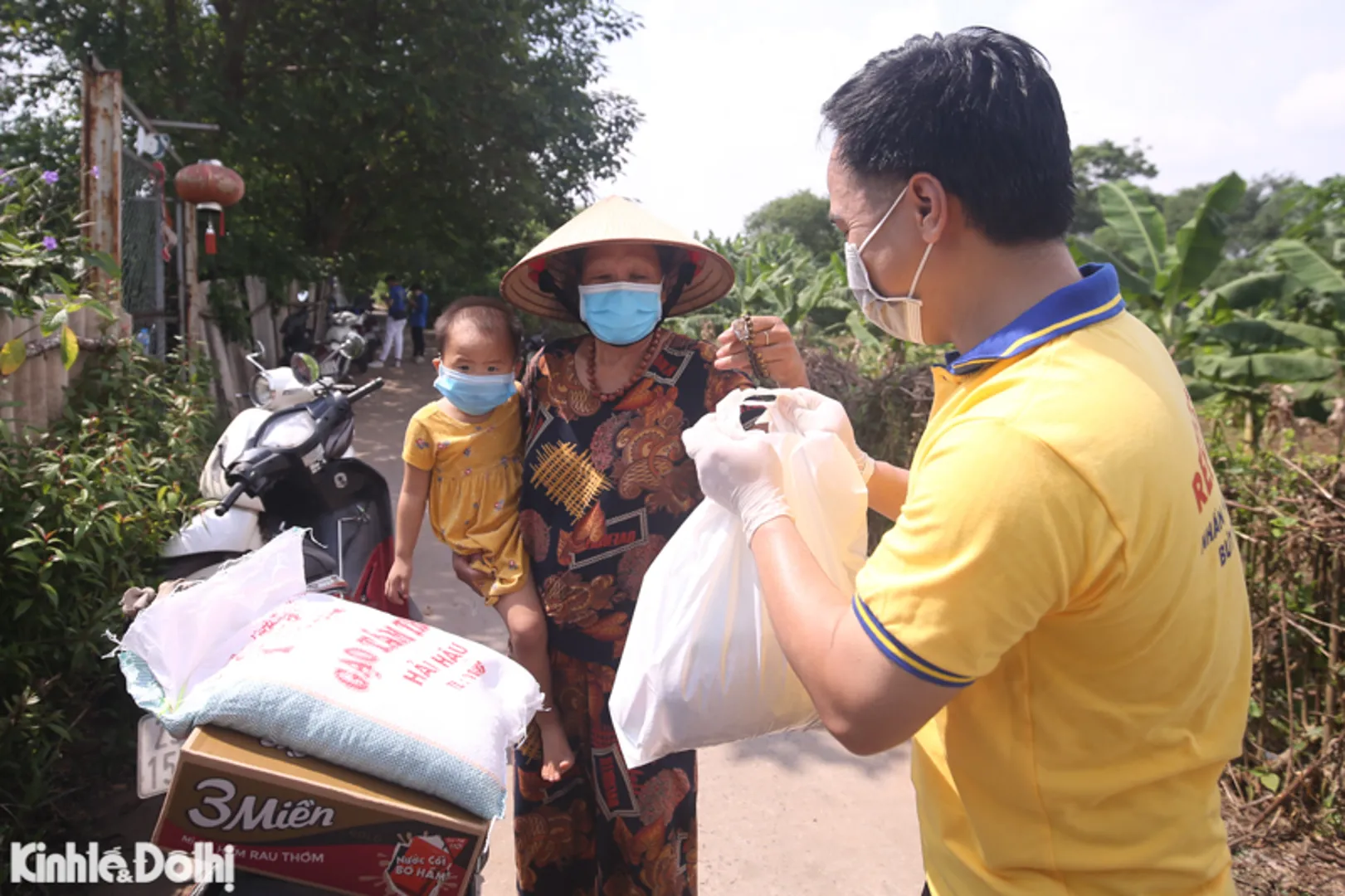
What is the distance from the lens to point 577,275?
209 cm

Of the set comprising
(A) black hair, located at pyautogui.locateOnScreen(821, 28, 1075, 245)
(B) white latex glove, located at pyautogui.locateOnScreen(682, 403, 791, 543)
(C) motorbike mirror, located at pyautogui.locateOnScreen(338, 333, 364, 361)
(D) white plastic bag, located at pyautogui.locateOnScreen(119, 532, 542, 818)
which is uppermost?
(A) black hair, located at pyautogui.locateOnScreen(821, 28, 1075, 245)

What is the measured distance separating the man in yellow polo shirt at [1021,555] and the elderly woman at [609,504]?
2.46ft

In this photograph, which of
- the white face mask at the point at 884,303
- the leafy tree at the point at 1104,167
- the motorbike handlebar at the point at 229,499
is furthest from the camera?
the leafy tree at the point at 1104,167

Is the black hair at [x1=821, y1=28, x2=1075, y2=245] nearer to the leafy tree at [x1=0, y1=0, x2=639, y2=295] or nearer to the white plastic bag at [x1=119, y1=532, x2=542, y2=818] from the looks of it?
the white plastic bag at [x1=119, y1=532, x2=542, y2=818]

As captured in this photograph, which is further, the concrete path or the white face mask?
the concrete path

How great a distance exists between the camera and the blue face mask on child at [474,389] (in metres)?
2.08

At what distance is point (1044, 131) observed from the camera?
990 mm

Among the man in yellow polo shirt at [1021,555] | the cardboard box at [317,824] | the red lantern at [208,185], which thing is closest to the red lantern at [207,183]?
the red lantern at [208,185]

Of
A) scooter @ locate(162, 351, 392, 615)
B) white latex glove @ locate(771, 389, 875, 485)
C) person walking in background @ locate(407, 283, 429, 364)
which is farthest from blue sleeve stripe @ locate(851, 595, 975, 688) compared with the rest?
person walking in background @ locate(407, 283, 429, 364)

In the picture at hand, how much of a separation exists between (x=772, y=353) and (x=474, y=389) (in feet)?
2.42

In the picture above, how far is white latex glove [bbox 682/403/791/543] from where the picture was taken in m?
1.19

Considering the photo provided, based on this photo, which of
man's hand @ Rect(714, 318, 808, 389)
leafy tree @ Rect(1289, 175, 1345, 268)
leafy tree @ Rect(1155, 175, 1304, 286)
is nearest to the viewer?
man's hand @ Rect(714, 318, 808, 389)

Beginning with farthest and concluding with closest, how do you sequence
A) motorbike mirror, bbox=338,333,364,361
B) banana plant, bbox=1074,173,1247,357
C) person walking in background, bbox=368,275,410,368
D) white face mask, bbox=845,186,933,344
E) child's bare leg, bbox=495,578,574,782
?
person walking in background, bbox=368,275,410,368
banana plant, bbox=1074,173,1247,357
motorbike mirror, bbox=338,333,364,361
child's bare leg, bbox=495,578,574,782
white face mask, bbox=845,186,933,344

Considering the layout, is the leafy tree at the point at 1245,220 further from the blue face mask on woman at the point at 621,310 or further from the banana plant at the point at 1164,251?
the blue face mask on woman at the point at 621,310
